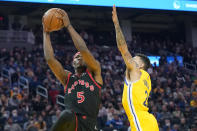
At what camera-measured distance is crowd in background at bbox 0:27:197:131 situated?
12.5 m

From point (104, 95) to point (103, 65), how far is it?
2.89 metres

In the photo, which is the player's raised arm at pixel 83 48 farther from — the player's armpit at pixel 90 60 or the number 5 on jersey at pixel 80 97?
the number 5 on jersey at pixel 80 97

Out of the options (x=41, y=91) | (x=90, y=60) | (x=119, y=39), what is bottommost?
(x=41, y=91)

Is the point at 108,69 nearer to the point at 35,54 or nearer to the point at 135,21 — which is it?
the point at 35,54

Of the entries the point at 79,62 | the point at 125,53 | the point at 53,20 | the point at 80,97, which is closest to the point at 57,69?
the point at 79,62

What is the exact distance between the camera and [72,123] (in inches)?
149

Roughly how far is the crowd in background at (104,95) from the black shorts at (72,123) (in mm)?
7419

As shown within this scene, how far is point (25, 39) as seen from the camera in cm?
2089

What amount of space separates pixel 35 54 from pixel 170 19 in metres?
12.2

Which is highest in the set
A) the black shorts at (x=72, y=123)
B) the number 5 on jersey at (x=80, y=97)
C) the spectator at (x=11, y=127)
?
the number 5 on jersey at (x=80, y=97)

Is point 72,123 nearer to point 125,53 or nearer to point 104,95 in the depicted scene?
point 125,53

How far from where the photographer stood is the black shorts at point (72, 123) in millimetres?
3676

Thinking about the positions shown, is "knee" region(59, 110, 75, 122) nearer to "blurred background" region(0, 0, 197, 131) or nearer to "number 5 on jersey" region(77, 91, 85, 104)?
"number 5 on jersey" region(77, 91, 85, 104)

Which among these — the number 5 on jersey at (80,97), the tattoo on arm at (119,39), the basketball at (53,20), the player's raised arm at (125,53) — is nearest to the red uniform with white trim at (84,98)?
the number 5 on jersey at (80,97)
